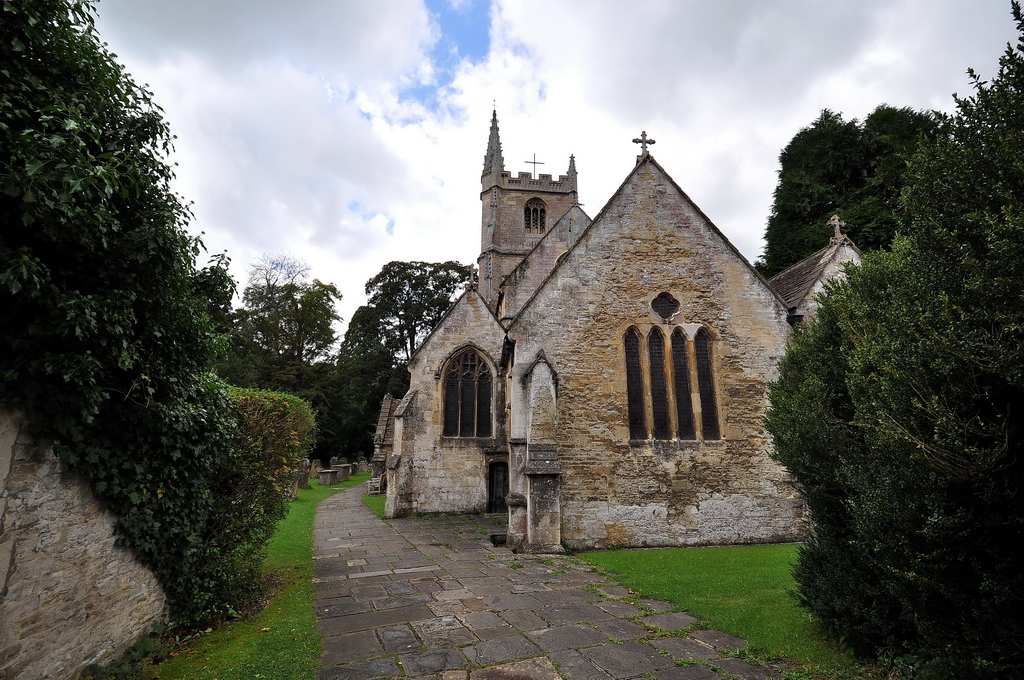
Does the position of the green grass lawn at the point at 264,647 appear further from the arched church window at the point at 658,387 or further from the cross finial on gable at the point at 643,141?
the cross finial on gable at the point at 643,141

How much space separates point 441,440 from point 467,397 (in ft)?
6.73

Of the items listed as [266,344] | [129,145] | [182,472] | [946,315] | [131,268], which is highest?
[266,344]

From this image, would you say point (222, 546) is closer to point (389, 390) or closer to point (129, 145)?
point (129, 145)

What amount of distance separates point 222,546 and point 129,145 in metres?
4.82

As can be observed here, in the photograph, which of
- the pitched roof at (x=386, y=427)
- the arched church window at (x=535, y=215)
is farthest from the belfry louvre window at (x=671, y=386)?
the arched church window at (x=535, y=215)

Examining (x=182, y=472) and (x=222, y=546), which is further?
(x=222, y=546)

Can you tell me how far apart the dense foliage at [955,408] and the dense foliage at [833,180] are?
2550 centimetres

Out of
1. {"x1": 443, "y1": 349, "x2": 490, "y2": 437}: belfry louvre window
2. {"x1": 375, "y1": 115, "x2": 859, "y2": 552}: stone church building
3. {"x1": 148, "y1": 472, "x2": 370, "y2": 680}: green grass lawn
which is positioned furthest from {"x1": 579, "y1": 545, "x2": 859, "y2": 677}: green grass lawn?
{"x1": 443, "y1": 349, "x2": 490, "y2": 437}: belfry louvre window

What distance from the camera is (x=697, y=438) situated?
1189 centimetres

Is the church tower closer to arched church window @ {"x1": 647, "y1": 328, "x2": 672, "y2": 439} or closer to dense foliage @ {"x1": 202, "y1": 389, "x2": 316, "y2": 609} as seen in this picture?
arched church window @ {"x1": 647, "y1": 328, "x2": 672, "y2": 439}

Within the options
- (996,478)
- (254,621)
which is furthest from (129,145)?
(996,478)

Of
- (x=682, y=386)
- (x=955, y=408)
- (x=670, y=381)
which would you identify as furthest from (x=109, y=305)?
(x=682, y=386)

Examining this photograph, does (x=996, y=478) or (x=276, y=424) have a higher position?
(x=276, y=424)

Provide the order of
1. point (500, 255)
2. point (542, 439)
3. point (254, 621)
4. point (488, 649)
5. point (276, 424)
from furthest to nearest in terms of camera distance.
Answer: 1. point (500, 255)
2. point (542, 439)
3. point (276, 424)
4. point (254, 621)
5. point (488, 649)
